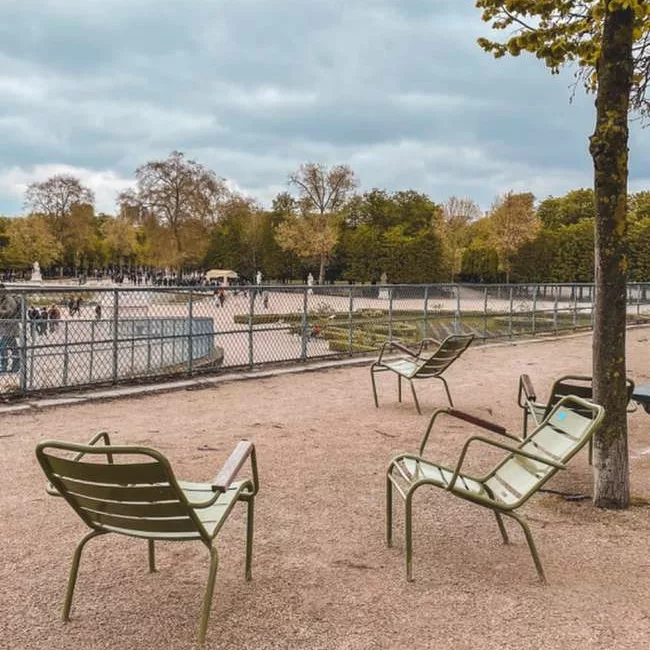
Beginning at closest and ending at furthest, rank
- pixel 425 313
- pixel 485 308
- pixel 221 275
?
1. pixel 425 313
2. pixel 485 308
3. pixel 221 275

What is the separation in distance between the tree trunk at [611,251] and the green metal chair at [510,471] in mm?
507

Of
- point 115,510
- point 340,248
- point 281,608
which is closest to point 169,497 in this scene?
point 115,510

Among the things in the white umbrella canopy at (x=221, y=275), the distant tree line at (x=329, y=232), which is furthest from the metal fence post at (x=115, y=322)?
the white umbrella canopy at (x=221, y=275)

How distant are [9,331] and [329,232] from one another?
47.8 metres

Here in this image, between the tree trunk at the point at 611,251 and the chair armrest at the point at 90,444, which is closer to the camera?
the chair armrest at the point at 90,444

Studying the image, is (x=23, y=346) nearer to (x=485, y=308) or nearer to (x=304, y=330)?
(x=304, y=330)

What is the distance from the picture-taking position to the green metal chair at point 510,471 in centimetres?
324

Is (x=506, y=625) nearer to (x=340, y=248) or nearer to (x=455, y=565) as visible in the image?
(x=455, y=565)

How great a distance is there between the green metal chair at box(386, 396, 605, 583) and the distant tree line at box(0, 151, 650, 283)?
46496 millimetres

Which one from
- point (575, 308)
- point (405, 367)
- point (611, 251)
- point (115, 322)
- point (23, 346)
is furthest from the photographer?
point (575, 308)

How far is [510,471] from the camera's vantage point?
372 centimetres

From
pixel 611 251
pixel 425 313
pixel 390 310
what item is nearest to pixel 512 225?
pixel 425 313

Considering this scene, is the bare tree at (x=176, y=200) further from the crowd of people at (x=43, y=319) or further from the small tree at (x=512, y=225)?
the crowd of people at (x=43, y=319)

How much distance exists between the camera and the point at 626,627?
9.39 feet
